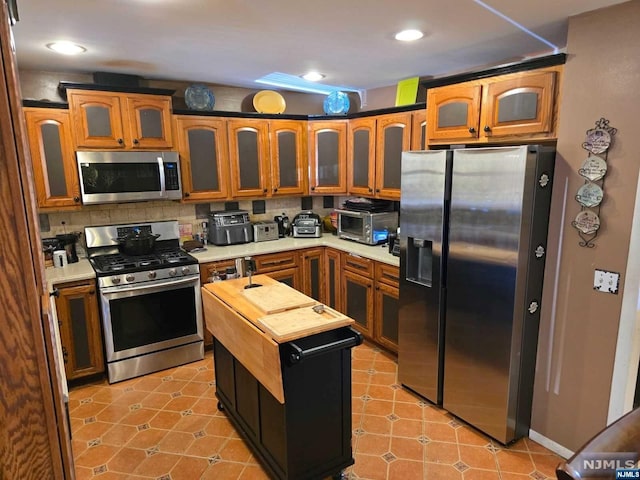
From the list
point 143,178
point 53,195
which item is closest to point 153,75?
point 143,178

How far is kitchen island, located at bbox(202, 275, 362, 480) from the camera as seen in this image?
1.98 m

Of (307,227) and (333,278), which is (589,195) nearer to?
(333,278)

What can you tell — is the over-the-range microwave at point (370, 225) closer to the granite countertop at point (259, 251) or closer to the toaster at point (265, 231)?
the granite countertop at point (259, 251)

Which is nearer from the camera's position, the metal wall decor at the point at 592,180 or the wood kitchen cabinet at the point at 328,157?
the metal wall decor at the point at 592,180

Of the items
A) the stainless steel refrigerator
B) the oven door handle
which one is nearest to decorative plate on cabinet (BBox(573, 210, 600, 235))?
the stainless steel refrigerator

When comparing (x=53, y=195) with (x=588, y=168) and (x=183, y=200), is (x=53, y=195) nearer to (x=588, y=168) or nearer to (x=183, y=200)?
(x=183, y=200)

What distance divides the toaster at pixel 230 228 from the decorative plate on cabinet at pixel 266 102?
3.71ft

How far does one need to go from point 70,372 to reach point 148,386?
0.61 metres

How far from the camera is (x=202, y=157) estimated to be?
3861mm

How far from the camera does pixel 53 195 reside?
325 cm

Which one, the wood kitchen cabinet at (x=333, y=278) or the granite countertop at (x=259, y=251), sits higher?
the granite countertop at (x=259, y=251)

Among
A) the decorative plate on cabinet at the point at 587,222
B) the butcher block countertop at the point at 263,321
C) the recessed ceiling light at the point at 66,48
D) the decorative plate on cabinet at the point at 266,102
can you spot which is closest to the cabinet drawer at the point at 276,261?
the butcher block countertop at the point at 263,321

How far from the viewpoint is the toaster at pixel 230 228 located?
411 centimetres

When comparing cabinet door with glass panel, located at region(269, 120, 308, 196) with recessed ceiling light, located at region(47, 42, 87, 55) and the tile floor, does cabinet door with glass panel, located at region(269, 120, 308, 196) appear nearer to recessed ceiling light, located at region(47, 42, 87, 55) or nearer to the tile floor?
recessed ceiling light, located at region(47, 42, 87, 55)
